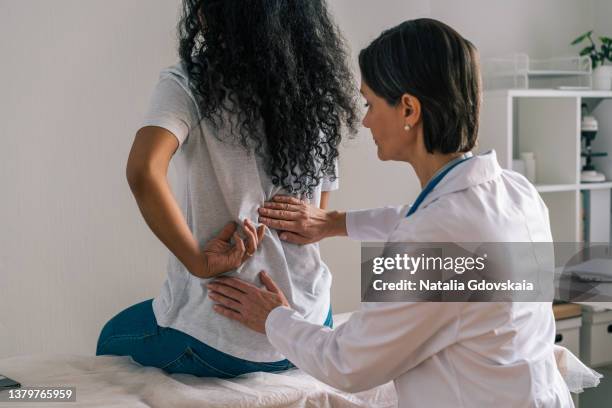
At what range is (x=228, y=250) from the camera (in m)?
1.45

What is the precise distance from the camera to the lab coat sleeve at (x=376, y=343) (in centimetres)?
111

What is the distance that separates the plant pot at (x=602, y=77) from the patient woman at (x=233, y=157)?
1.91 metres

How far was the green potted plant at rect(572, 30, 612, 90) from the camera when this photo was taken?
3.11 m

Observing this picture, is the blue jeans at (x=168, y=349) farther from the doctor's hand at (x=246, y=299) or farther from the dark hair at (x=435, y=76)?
the dark hair at (x=435, y=76)

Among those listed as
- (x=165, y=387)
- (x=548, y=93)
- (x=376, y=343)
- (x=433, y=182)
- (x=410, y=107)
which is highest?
(x=548, y=93)

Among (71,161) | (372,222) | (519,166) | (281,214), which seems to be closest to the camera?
(281,214)

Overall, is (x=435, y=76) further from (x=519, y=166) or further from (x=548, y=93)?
(x=519, y=166)

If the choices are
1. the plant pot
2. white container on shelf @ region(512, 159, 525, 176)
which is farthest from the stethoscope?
the plant pot

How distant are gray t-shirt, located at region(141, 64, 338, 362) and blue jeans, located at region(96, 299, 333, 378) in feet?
0.12

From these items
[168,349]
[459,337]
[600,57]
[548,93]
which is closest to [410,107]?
[459,337]

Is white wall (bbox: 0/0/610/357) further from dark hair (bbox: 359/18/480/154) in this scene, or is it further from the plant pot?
the plant pot

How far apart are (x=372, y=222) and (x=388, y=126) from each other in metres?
0.47

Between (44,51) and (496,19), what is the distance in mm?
1850

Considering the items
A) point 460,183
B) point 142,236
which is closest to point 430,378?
point 460,183
